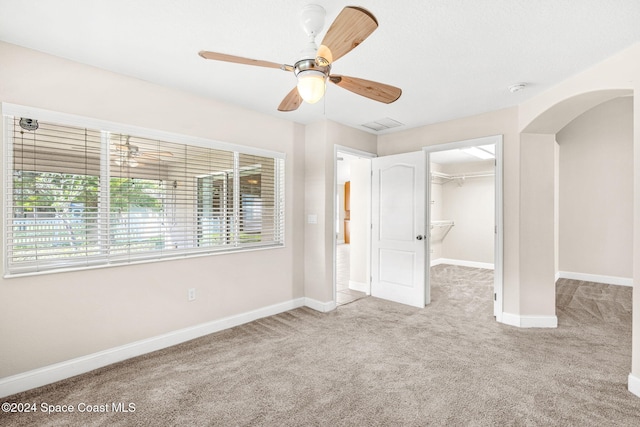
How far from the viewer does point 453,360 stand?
2637 millimetres

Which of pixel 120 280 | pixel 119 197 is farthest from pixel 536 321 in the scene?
pixel 119 197

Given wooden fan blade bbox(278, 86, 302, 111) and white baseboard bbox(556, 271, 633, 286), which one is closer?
wooden fan blade bbox(278, 86, 302, 111)

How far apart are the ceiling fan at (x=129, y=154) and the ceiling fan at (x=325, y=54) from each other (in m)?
1.58

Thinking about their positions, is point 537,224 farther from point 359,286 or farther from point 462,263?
point 462,263

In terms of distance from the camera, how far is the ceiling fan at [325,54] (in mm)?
1370

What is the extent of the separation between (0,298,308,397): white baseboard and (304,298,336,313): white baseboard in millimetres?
722

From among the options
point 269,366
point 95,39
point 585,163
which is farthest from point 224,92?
point 585,163

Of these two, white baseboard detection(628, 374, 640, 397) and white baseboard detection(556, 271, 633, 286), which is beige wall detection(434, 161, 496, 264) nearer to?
white baseboard detection(556, 271, 633, 286)

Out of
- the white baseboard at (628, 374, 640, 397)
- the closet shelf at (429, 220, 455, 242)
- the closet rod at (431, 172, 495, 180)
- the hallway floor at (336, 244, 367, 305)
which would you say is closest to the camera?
the white baseboard at (628, 374, 640, 397)

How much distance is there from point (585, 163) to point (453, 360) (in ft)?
16.4

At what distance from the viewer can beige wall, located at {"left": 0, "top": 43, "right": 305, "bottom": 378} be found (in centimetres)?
222

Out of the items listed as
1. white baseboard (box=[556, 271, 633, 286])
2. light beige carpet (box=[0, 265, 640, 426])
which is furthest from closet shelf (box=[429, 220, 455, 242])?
light beige carpet (box=[0, 265, 640, 426])

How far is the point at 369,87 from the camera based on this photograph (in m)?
1.91

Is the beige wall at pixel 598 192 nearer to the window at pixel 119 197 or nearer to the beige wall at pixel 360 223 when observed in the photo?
the beige wall at pixel 360 223
